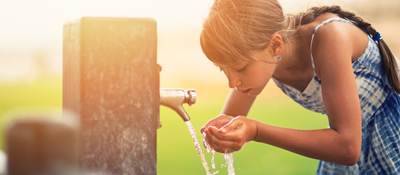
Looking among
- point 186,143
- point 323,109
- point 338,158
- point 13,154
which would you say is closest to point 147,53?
point 338,158

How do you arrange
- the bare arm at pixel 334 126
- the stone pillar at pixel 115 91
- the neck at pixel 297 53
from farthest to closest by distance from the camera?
the neck at pixel 297 53 → the bare arm at pixel 334 126 → the stone pillar at pixel 115 91

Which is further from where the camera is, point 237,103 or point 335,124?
point 237,103

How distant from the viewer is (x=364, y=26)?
2385 millimetres

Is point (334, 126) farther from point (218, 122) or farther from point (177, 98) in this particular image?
point (177, 98)

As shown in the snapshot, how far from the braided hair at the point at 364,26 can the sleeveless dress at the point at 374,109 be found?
0.08 ft

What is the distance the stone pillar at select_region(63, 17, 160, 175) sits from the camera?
5.93 ft

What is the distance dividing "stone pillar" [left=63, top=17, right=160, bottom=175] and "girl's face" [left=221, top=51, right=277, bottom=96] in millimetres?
285

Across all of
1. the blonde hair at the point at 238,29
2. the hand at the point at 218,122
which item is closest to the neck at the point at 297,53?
the blonde hair at the point at 238,29

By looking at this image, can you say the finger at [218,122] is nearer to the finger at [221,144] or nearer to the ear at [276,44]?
the finger at [221,144]

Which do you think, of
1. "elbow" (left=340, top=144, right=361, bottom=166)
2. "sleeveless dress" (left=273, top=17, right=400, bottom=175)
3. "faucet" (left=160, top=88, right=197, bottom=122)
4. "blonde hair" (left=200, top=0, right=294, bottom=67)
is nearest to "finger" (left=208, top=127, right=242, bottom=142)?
"faucet" (left=160, top=88, right=197, bottom=122)

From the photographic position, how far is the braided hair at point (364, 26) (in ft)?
7.56

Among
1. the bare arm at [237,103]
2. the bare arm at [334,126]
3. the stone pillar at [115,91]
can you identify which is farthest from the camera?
the bare arm at [237,103]

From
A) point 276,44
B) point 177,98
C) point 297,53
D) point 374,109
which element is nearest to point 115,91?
point 177,98

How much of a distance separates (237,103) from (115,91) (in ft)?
2.40
